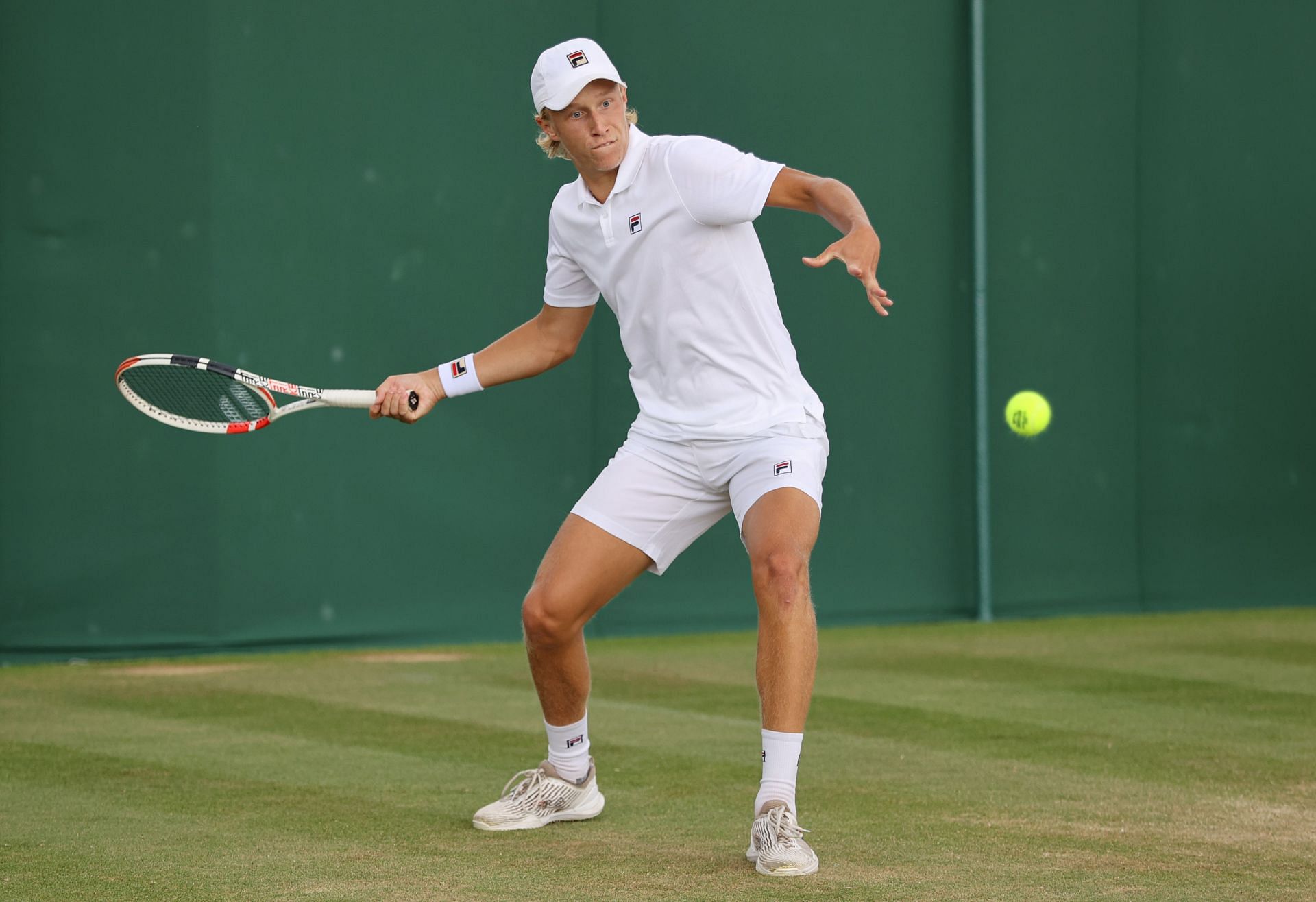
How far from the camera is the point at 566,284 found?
398 cm

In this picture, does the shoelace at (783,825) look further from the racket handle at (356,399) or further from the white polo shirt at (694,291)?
the racket handle at (356,399)

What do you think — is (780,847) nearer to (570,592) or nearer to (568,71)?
(570,592)

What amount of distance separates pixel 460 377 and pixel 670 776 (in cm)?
114

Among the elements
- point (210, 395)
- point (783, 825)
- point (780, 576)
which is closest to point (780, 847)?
point (783, 825)

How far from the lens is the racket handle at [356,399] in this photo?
377 cm

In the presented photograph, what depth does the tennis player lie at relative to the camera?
141 inches

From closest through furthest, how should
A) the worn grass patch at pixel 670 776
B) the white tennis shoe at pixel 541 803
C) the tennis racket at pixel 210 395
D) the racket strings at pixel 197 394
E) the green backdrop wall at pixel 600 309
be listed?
the worn grass patch at pixel 670 776 < the white tennis shoe at pixel 541 803 < the tennis racket at pixel 210 395 < the racket strings at pixel 197 394 < the green backdrop wall at pixel 600 309

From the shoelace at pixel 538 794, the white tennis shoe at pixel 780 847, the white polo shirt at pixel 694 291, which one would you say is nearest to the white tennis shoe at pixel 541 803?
the shoelace at pixel 538 794

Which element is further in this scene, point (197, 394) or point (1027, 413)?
point (1027, 413)

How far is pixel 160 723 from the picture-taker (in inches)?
209

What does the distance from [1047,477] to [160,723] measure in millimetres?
4556

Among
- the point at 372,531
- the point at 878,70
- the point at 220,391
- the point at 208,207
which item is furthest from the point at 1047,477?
the point at 220,391

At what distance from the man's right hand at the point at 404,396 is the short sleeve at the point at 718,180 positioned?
26.4 inches

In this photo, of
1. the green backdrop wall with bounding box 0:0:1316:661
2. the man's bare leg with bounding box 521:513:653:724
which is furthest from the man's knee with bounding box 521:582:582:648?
the green backdrop wall with bounding box 0:0:1316:661
